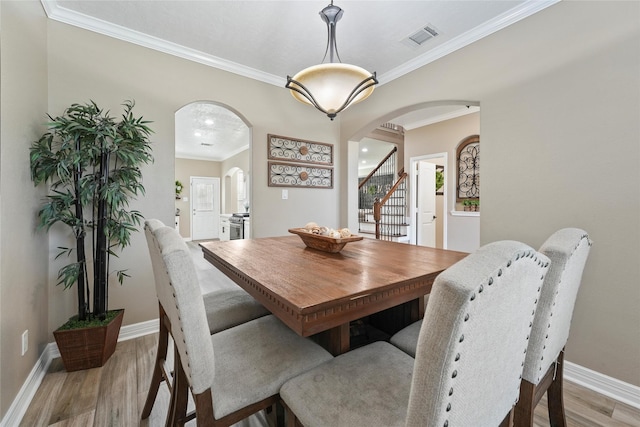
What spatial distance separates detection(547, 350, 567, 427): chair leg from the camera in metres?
1.20

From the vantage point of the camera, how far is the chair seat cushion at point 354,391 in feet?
2.52

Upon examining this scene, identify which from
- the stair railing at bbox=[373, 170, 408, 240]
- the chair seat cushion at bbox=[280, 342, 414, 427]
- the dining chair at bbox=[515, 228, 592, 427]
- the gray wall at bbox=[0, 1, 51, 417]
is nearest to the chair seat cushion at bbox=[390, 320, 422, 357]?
the chair seat cushion at bbox=[280, 342, 414, 427]

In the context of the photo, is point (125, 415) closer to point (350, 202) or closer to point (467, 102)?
point (350, 202)

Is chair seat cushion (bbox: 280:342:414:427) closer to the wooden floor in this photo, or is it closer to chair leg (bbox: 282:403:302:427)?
chair leg (bbox: 282:403:302:427)

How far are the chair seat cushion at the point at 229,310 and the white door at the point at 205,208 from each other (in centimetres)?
726

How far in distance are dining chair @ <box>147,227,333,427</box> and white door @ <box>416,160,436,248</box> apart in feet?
15.1

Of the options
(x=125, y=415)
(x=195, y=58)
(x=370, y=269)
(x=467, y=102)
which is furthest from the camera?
(x=195, y=58)

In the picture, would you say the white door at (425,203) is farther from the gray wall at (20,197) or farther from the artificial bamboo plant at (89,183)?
the gray wall at (20,197)

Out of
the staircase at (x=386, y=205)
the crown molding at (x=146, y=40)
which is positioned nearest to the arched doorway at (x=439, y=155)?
the staircase at (x=386, y=205)

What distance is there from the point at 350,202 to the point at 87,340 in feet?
9.68

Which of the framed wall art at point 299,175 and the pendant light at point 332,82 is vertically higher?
the pendant light at point 332,82

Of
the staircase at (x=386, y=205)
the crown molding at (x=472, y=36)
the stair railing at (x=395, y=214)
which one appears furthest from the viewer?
the stair railing at (x=395, y=214)

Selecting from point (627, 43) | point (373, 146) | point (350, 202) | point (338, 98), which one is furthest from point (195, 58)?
point (373, 146)

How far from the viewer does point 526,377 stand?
A: 3.00ft
